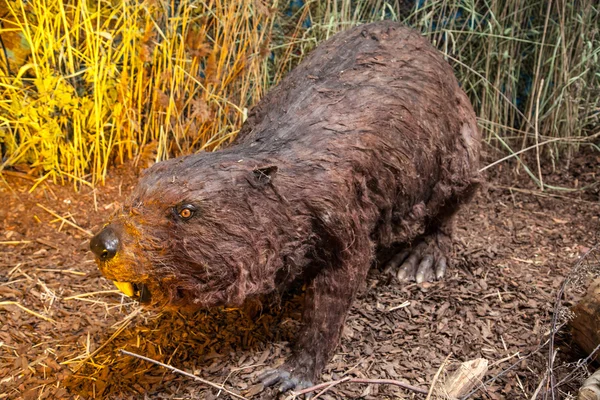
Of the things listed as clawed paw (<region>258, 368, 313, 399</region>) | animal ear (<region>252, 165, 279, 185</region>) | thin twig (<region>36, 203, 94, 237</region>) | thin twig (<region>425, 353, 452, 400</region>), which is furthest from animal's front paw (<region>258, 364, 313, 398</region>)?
thin twig (<region>36, 203, 94, 237</region>)

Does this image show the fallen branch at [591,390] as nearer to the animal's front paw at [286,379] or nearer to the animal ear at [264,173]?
the animal's front paw at [286,379]

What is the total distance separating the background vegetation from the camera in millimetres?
3693

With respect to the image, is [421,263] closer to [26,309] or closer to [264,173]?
[264,173]

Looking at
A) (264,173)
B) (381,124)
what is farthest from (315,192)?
(381,124)

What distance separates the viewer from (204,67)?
4102 mm

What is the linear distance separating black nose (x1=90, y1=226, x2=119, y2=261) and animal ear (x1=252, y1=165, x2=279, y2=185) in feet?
1.72

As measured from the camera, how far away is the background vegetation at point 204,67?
3693 mm

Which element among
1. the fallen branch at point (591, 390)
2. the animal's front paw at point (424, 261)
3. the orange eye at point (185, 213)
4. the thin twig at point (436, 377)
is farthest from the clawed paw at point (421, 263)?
the orange eye at point (185, 213)

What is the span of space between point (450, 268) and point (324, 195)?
1.31 meters

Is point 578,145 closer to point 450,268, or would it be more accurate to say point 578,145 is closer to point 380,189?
point 450,268

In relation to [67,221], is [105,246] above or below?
above

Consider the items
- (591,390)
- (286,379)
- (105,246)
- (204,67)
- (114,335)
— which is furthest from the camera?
(204,67)

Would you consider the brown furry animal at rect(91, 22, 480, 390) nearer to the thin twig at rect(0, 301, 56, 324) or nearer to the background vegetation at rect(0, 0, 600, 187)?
the thin twig at rect(0, 301, 56, 324)

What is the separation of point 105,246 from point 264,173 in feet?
1.95
